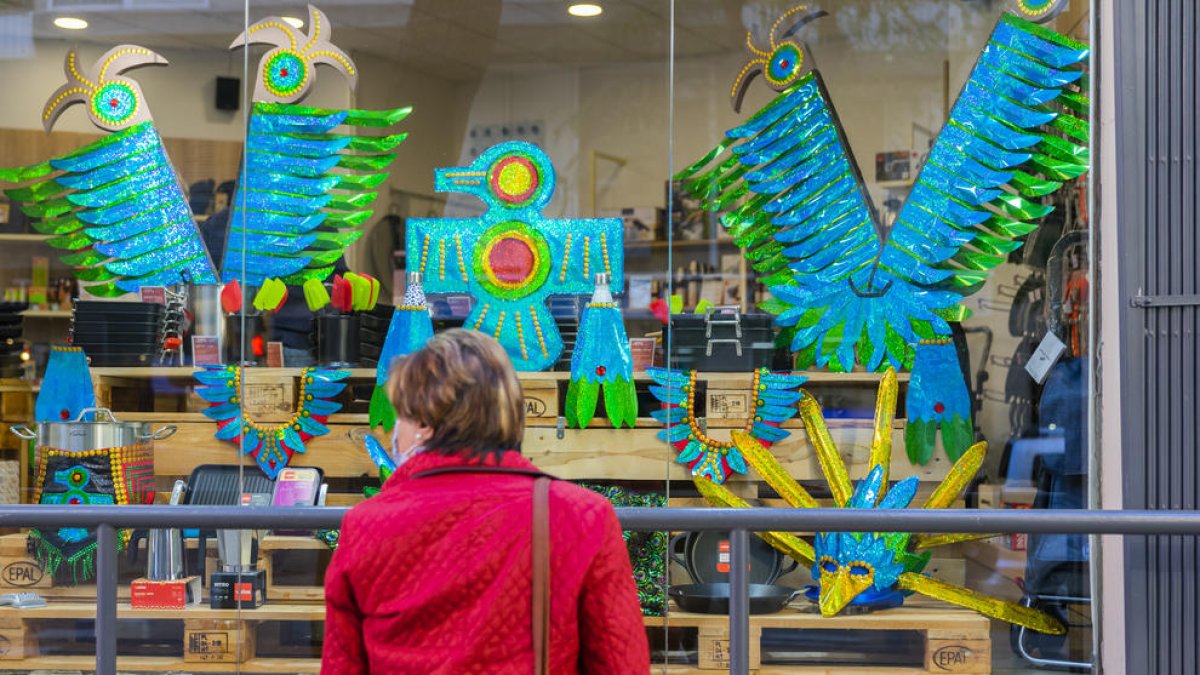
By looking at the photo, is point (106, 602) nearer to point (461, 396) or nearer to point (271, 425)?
point (461, 396)

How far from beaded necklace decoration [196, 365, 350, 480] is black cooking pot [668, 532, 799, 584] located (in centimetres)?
155

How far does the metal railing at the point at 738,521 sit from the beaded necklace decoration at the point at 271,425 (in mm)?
1876

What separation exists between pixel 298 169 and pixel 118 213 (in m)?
0.73

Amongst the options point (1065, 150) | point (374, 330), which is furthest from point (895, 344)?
point (374, 330)

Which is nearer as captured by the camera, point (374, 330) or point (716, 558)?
point (716, 558)

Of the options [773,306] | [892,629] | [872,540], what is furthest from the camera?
[773,306]

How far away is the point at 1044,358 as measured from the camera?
4902 millimetres

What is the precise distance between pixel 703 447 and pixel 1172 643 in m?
1.69

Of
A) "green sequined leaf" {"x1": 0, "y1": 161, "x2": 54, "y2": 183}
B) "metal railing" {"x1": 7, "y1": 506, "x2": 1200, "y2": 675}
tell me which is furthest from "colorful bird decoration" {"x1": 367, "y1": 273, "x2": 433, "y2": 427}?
"metal railing" {"x1": 7, "y1": 506, "x2": 1200, "y2": 675}

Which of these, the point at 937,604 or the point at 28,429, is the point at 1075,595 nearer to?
the point at 937,604

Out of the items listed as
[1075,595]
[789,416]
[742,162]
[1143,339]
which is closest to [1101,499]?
[1075,595]

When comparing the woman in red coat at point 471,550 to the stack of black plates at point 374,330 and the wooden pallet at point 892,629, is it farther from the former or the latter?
the stack of black plates at point 374,330

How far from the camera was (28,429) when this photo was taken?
17.1 ft

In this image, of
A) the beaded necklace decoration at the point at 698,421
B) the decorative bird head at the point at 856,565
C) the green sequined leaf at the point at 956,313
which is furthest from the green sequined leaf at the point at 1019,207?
the decorative bird head at the point at 856,565
